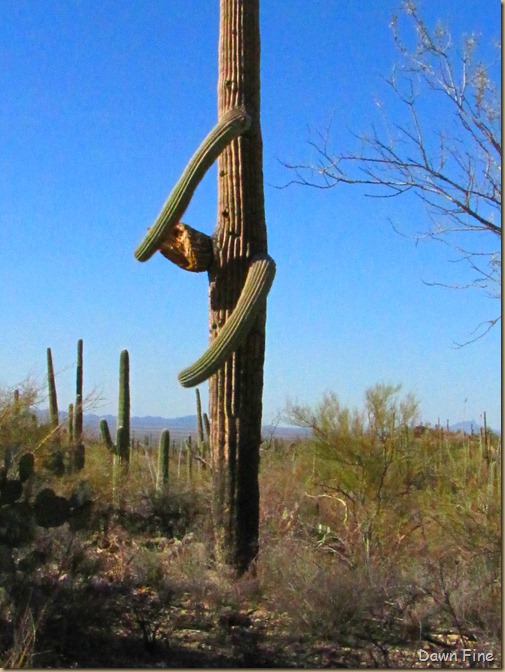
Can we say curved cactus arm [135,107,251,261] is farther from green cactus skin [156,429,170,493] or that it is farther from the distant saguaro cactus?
the distant saguaro cactus

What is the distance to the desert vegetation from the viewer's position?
23.6ft

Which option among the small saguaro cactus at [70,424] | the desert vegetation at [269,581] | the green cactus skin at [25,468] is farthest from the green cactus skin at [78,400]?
the green cactus skin at [25,468]

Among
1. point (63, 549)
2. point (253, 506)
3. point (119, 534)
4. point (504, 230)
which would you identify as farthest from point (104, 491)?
point (504, 230)

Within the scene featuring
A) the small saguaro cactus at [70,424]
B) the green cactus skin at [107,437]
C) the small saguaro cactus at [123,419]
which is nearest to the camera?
the small saguaro cactus at [123,419]

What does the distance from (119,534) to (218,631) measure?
3.20 metres

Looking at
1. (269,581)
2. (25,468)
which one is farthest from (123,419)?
(25,468)

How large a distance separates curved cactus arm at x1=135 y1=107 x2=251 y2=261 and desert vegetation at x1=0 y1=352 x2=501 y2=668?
262 cm

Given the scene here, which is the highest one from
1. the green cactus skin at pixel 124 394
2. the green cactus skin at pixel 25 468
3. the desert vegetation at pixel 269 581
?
the green cactus skin at pixel 124 394

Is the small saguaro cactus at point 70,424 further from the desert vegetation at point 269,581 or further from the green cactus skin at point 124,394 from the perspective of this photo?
the desert vegetation at point 269,581

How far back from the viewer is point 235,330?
852 centimetres

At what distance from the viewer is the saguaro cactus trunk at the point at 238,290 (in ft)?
29.2

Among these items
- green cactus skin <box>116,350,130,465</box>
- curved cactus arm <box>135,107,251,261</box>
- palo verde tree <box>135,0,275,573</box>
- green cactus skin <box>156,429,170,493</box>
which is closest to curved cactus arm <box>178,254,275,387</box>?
palo verde tree <box>135,0,275,573</box>

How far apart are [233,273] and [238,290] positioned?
183 millimetres

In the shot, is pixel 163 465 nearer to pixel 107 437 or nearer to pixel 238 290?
pixel 107 437
